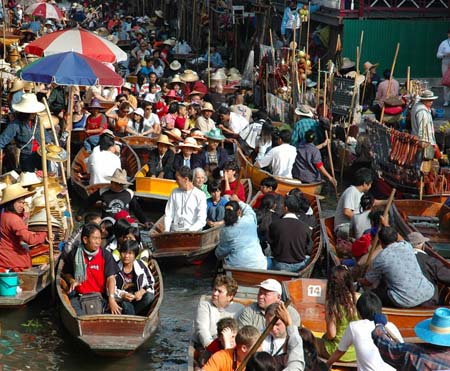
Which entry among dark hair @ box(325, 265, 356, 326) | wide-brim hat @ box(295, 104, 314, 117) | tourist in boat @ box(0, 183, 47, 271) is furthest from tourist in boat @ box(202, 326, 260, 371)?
wide-brim hat @ box(295, 104, 314, 117)

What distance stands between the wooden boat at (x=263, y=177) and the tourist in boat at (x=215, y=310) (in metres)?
6.96

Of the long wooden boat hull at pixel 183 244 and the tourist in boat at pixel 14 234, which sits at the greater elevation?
the tourist in boat at pixel 14 234

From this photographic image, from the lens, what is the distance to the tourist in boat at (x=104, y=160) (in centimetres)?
1577

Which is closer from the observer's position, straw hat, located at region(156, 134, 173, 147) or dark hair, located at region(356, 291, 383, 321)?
dark hair, located at region(356, 291, 383, 321)

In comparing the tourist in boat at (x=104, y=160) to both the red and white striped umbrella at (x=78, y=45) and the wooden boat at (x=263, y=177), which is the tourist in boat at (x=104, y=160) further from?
the wooden boat at (x=263, y=177)

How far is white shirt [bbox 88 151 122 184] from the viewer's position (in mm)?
15766

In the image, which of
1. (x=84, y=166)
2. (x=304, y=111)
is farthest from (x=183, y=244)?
(x=304, y=111)

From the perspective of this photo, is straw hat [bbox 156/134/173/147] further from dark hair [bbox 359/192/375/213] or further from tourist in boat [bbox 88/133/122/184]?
dark hair [bbox 359/192/375/213]

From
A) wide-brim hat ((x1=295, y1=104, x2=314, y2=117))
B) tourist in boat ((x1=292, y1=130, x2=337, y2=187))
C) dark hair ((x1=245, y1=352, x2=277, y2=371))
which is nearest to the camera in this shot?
dark hair ((x1=245, y1=352, x2=277, y2=371))

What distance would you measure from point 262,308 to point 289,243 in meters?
3.01

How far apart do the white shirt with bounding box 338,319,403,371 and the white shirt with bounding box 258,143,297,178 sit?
880cm

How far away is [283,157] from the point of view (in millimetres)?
16656

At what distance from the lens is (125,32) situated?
38656 mm

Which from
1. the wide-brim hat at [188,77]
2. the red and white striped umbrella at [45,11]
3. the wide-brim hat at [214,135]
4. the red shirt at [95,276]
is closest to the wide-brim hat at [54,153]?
the wide-brim hat at [214,135]
